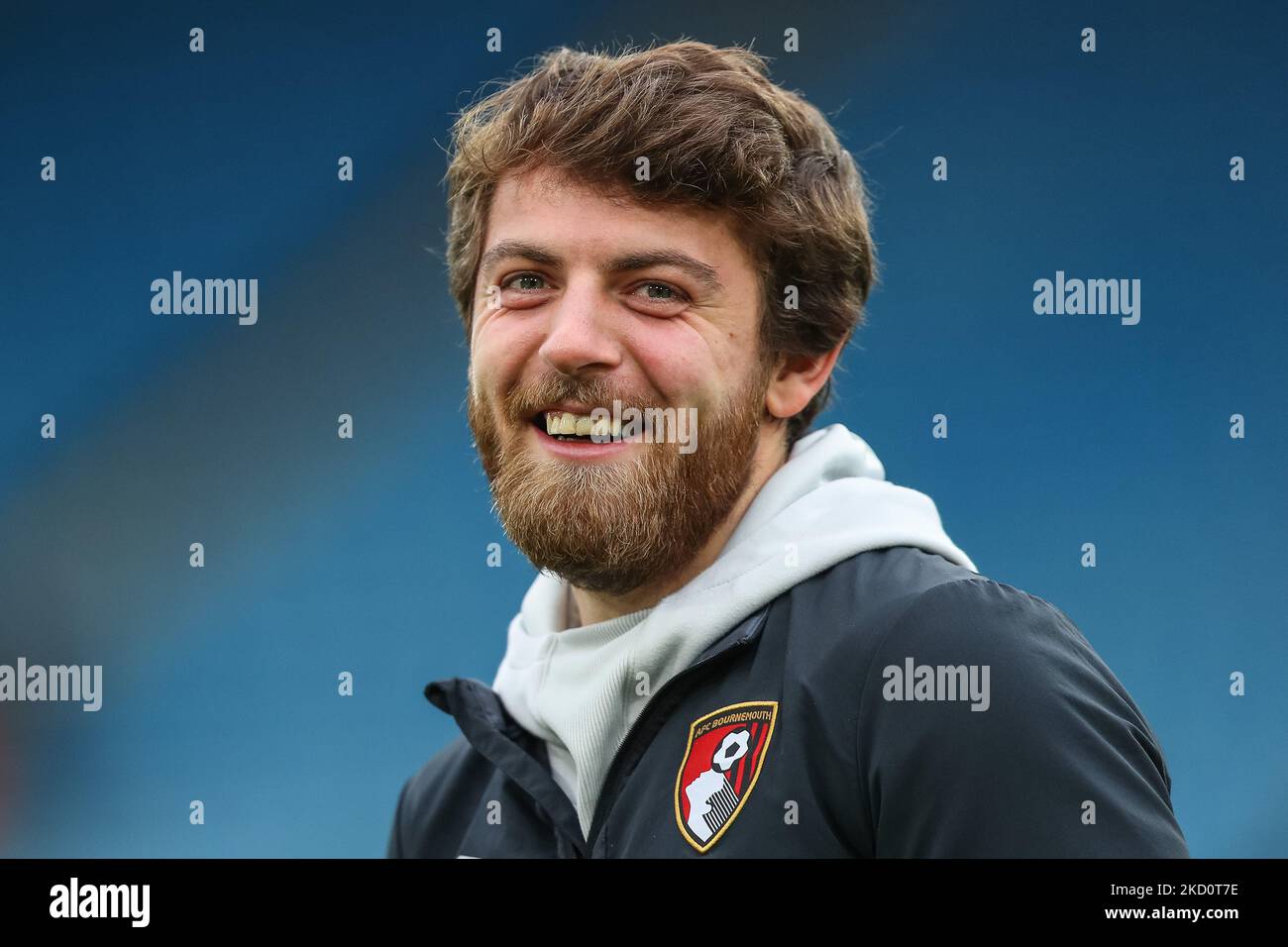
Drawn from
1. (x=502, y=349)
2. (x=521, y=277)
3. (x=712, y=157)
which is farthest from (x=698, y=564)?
(x=712, y=157)

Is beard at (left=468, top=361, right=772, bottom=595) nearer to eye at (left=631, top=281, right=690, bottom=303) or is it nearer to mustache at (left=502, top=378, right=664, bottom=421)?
mustache at (left=502, top=378, right=664, bottom=421)

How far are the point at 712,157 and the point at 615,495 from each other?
0.77m

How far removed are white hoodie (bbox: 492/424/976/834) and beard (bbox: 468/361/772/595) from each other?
8 centimetres

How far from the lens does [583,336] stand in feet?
8.33

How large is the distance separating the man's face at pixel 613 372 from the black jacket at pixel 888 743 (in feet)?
1.12

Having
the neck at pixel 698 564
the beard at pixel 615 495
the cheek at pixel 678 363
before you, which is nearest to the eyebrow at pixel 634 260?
the cheek at pixel 678 363

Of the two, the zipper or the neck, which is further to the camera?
the neck

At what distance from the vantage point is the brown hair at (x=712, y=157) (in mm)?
2686

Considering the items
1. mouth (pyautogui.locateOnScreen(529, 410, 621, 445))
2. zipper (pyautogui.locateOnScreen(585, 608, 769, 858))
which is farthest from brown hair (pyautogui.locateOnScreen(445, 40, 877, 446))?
zipper (pyautogui.locateOnScreen(585, 608, 769, 858))

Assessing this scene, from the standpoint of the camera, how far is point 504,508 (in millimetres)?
2740

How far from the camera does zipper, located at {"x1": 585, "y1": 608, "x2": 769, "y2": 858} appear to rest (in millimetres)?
2363

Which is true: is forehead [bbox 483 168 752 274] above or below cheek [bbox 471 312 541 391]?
above

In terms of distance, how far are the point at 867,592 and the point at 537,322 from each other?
2.98 feet
